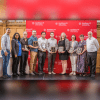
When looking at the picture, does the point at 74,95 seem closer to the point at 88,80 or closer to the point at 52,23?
the point at 88,80

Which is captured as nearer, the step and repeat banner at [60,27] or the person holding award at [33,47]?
the person holding award at [33,47]

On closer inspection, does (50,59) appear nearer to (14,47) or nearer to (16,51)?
(16,51)

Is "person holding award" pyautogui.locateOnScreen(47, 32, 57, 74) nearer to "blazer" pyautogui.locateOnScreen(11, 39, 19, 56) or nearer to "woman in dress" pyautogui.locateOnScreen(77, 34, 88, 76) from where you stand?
"woman in dress" pyautogui.locateOnScreen(77, 34, 88, 76)

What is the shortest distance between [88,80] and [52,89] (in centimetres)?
101

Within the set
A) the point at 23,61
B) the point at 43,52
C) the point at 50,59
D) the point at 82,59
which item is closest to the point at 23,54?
the point at 23,61

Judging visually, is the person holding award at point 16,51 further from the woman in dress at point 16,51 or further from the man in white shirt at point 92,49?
the man in white shirt at point 92,49

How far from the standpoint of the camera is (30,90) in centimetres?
328

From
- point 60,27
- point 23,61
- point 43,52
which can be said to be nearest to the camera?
point 23,61

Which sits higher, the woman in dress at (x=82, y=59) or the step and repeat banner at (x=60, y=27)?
the step and repeat banner at (x=60, y=27)

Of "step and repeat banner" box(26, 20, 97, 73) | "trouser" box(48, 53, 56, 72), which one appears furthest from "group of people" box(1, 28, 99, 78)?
"step and repeat banner" box(26, 20, 97, 73)

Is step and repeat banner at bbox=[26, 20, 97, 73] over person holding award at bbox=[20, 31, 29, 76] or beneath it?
over

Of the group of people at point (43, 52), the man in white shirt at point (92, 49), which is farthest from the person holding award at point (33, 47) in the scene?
the man in white shirt at point (92, 49)

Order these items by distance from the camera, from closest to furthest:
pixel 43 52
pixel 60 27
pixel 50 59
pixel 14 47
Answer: pixel 14 47 → pixel 43 52 → pixel 50 59 → pixel 60 27

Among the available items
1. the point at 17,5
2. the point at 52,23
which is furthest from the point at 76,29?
the point at 17,5
